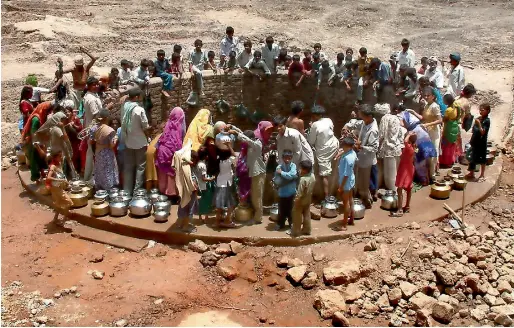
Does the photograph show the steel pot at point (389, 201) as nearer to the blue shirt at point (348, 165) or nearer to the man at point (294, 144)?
the blue shirt at point (348, 165)

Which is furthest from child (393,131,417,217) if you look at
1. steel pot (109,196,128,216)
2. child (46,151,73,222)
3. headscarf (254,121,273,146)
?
child (46,151,73,222)

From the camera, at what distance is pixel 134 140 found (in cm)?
911

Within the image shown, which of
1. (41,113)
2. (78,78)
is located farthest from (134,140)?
(78,78)

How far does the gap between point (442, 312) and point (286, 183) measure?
256 cm

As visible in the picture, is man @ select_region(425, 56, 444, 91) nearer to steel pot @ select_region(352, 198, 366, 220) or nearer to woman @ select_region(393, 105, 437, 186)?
woman @ select_region(393, 105, 437, 186)

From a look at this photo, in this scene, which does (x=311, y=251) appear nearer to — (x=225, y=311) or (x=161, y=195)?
(x=225, y=311)

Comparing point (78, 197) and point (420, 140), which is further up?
point (420, 140)

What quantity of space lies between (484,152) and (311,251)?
381 cm

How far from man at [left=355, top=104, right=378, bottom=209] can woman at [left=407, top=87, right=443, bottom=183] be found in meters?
Result: 1.31

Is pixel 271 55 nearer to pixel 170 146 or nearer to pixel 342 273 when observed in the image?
pixel 170 146

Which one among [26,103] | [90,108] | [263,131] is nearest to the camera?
[263,131]

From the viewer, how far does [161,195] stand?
357 inches

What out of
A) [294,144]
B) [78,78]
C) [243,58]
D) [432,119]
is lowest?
[294,144]

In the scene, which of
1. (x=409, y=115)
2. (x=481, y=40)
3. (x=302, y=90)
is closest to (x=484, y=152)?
(x=409, y=115)
